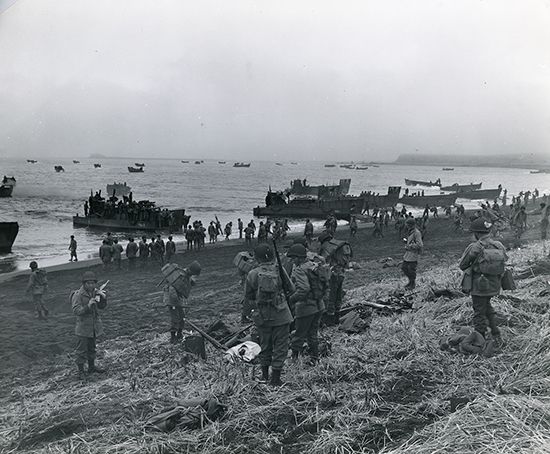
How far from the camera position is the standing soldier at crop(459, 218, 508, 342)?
224 inches

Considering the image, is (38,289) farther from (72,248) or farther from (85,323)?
(72,248)

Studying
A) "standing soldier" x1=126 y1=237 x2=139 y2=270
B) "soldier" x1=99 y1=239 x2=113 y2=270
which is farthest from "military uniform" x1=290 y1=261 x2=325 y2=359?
"standing soldier" x1=126 y1=237 x2=139 y2=270

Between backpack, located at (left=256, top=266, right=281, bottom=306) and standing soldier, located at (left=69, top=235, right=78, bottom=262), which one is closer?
backpack, located at (left=256, top=266, right=281, bottom=306)

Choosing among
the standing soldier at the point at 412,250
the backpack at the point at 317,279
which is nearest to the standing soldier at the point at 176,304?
the backpack at the point at 317,279

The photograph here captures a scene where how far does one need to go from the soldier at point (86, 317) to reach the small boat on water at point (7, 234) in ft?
62.0

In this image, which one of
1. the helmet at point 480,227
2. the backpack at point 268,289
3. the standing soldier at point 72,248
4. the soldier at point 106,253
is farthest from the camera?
the standing soldier at point 72,248

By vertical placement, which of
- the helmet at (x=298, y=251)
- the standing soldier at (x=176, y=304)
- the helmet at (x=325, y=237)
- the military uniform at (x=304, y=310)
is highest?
the helmet at (x=298, y=251)

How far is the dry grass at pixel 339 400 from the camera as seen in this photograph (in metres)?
3.67

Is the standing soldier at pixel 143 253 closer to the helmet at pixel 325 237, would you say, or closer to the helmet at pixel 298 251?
the helmet at pixel 325 237

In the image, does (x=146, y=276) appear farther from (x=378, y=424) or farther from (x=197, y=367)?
(x=378, y=424)

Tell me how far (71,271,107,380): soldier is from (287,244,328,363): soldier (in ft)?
8.72

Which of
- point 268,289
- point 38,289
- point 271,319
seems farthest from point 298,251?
point 38,289

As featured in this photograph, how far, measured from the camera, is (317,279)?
20.0ft

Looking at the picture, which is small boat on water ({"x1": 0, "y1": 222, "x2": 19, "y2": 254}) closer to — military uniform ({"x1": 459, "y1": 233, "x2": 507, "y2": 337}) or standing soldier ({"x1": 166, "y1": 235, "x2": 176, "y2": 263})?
standing soldier ({"x1": 166, "y1": 235, "x2": 176, "y2": 263})
